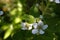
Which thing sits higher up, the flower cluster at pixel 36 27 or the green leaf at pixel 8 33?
the flower cluster at pixel 36 27

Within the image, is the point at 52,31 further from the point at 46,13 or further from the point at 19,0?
the point at 19,0

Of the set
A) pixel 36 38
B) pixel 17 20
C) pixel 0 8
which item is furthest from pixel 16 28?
pixel 0 8

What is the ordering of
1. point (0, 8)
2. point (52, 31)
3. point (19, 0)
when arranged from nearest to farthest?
point (52, 31), point (19, 0), point (0, 8)

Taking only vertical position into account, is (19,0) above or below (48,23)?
above

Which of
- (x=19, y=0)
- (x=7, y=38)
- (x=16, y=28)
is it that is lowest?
(x=7, y=38)

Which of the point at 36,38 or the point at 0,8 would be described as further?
the point at 0,8

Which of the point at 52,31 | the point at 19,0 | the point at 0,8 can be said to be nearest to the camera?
the point at 52,31

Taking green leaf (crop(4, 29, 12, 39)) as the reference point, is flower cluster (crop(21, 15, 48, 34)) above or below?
above
